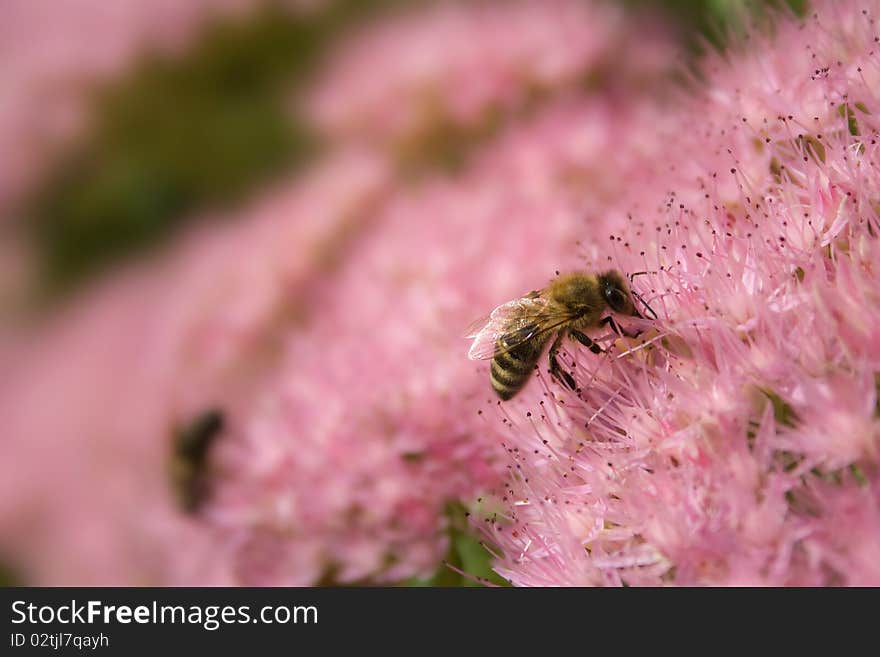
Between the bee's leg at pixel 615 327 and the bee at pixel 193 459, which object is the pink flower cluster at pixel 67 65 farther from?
the bee's leg at pixel 615 327

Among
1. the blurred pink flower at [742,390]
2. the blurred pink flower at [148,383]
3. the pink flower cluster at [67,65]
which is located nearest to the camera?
the blurred pink flower at [742,390]

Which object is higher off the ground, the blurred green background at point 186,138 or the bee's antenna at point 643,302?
the blurred green background at point 186,138

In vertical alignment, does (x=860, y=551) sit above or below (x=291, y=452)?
below

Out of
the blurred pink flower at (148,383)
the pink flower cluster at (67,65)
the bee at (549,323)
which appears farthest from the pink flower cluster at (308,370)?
the pink flower cluster at (67,65)

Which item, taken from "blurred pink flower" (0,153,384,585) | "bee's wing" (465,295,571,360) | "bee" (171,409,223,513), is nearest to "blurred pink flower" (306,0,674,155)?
"blurred pink flower" (0,153,384,585)

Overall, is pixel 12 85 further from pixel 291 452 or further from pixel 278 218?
pixel 291 452

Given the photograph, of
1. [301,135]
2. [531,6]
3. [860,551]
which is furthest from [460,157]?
[860,551]

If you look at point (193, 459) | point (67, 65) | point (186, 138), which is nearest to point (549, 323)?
point (193, 459)
